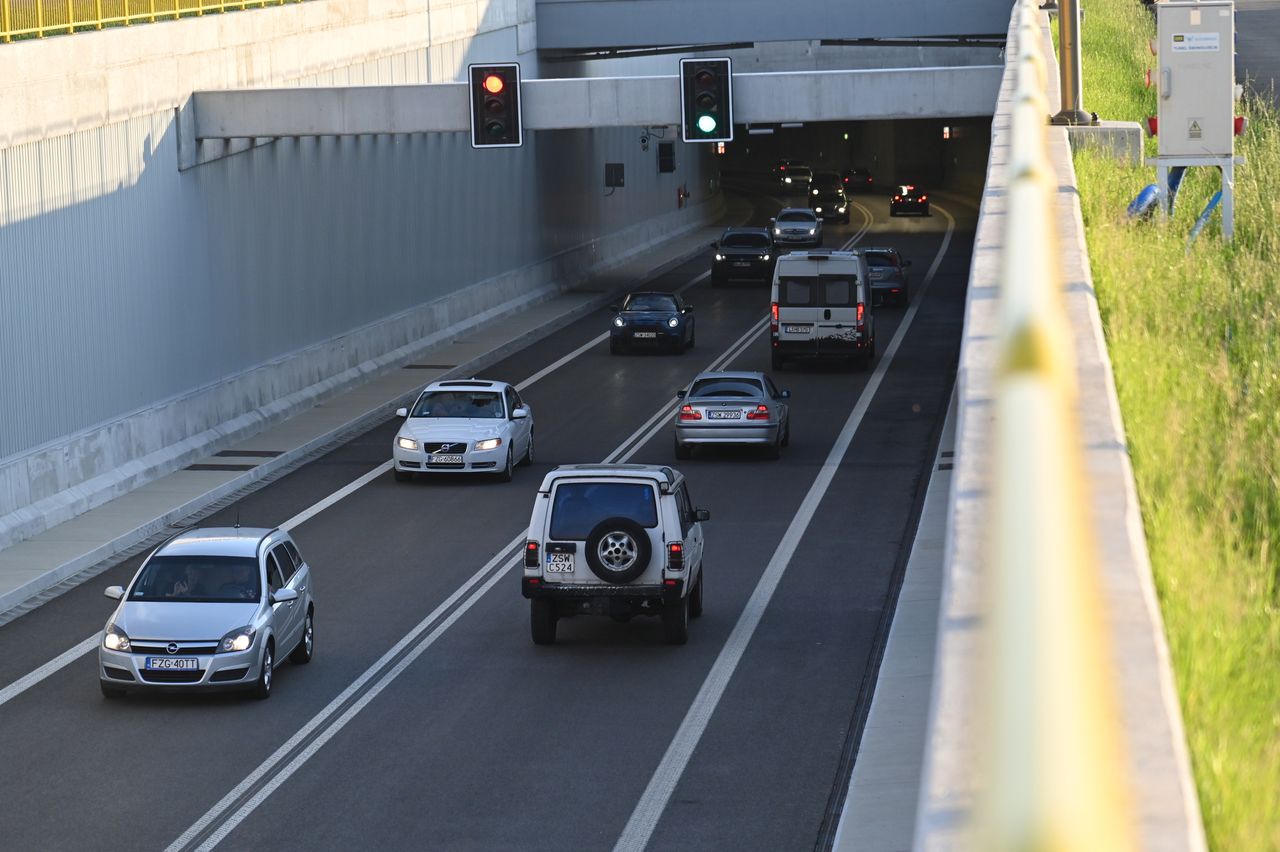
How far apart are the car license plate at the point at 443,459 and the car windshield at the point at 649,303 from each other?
54.6ft

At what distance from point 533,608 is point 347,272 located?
2200cm

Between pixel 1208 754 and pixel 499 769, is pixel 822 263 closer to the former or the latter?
pixel 499 769

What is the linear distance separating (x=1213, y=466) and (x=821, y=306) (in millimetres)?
34917

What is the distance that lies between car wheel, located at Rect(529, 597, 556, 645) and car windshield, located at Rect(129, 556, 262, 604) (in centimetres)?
296

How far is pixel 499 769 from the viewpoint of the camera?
1527 centimetres

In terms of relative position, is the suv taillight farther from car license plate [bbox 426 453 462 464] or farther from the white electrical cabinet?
car license plate [bbox 426 453 462 464]

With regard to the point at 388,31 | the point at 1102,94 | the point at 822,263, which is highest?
the point at 388,31

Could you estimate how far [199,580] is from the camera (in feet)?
59.8

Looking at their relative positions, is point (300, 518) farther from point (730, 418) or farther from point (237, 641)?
point (237, 641)

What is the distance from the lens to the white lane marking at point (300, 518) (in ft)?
61.0

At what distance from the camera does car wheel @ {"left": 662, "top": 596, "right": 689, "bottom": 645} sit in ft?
63.3

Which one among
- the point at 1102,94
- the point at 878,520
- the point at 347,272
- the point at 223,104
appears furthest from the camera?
the point at 347,272

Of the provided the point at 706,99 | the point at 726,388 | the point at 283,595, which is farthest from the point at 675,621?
the point at 706,99

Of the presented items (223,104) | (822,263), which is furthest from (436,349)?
(223,104)
